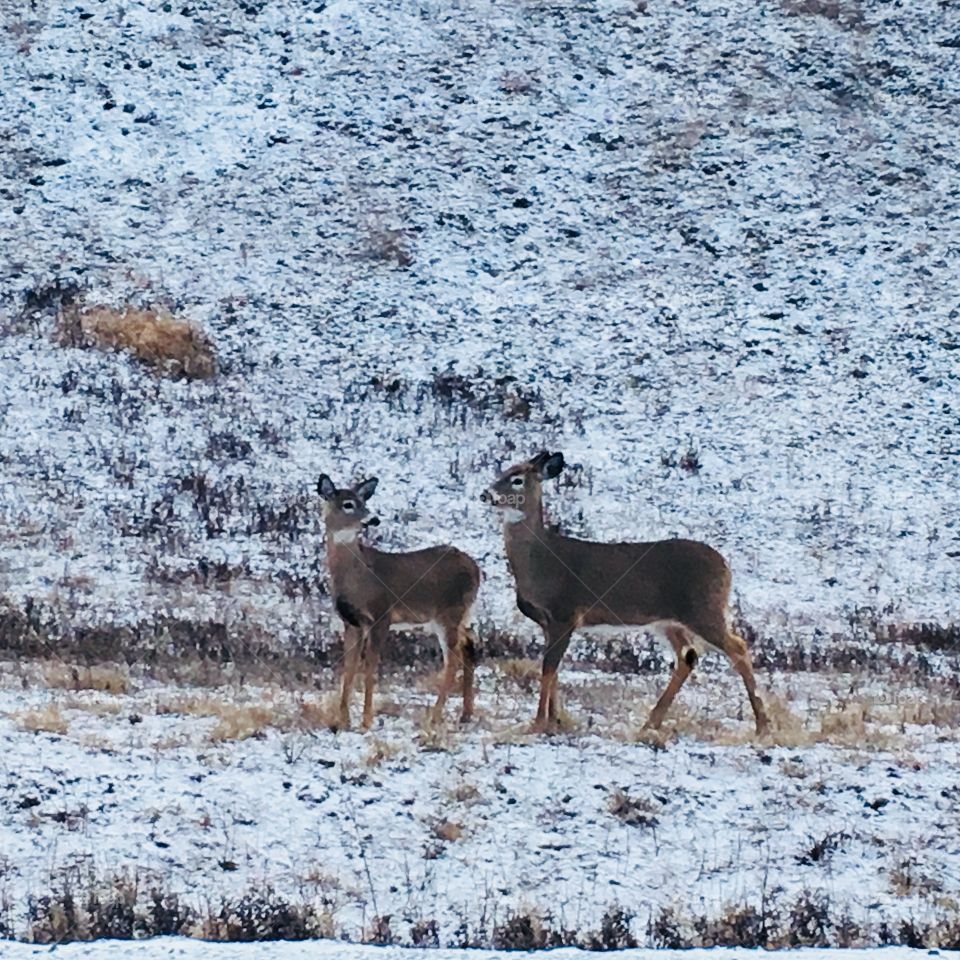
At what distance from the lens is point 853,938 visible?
7691 millimetres

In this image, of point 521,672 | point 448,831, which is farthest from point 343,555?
point 521,672

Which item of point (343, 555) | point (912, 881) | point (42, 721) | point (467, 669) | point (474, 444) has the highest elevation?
point (343, 555)

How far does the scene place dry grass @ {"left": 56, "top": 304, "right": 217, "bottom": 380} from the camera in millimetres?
25719

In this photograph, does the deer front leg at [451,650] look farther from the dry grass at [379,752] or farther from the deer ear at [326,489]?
the deer ear at [326,489]

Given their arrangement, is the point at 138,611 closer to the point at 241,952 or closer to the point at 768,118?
the point at 241,952

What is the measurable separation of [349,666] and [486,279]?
18.9 meters

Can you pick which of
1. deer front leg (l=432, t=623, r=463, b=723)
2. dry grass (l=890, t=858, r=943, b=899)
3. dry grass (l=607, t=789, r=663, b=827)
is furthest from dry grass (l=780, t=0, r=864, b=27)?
dry grass (l=890, t=858, r=943, b=899)

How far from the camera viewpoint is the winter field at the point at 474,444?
28.8 ft

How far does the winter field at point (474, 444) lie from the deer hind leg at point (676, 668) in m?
0.19

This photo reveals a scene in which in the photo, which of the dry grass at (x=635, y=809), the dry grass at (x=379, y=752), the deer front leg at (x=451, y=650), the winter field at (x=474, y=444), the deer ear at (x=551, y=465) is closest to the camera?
the winter field at (x=474, y=444)

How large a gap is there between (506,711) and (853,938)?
15.2ft

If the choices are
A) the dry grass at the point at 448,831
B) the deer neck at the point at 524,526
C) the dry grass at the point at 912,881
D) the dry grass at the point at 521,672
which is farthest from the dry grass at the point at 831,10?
the dry grass at the point at 448,831

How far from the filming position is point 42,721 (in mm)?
10852

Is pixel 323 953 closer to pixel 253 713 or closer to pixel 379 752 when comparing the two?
pixel 379 752
